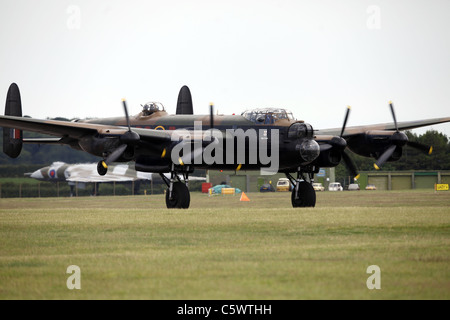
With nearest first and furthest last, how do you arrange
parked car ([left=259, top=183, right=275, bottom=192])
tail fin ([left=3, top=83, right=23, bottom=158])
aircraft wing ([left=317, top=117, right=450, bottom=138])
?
aircraft wing ([left=317, top=117, right=450, bottom=138])
tail fin ([left=3, top=83, right=23, bottom=158])
parked car ([left=259, top=183, right=275, bottom=192])

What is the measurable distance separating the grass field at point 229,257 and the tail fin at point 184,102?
68.7ft

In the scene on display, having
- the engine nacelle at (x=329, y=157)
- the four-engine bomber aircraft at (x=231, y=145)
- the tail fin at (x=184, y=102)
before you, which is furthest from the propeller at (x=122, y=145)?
the tail fin at (x=184, y=102)

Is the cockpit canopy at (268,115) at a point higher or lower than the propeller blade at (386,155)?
higher

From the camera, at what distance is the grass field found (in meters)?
13.6

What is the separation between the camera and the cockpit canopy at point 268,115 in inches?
1465

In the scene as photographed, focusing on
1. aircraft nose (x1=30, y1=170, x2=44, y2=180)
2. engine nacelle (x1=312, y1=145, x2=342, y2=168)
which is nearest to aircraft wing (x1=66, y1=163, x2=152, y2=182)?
aircraft nose (x1=30, y1=170, x2=44, y2=180)

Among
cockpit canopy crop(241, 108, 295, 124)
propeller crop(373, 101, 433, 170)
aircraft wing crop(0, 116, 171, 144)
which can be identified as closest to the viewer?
aircraft wing crop(0, 116, 171, 144)

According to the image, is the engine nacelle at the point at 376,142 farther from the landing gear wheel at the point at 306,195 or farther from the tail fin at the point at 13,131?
the tail fin at the point at 13,131

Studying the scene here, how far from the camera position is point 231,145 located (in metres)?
36.5

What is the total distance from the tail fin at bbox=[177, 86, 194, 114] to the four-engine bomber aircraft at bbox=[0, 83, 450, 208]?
9.62 meters

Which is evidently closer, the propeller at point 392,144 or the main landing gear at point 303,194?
the propeller at point 392,144

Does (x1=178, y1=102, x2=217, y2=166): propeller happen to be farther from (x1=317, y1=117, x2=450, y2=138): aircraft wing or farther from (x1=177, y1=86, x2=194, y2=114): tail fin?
(x1=177, y1=86, x2=194, y2=114): tail fin

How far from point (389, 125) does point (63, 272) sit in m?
29.3
